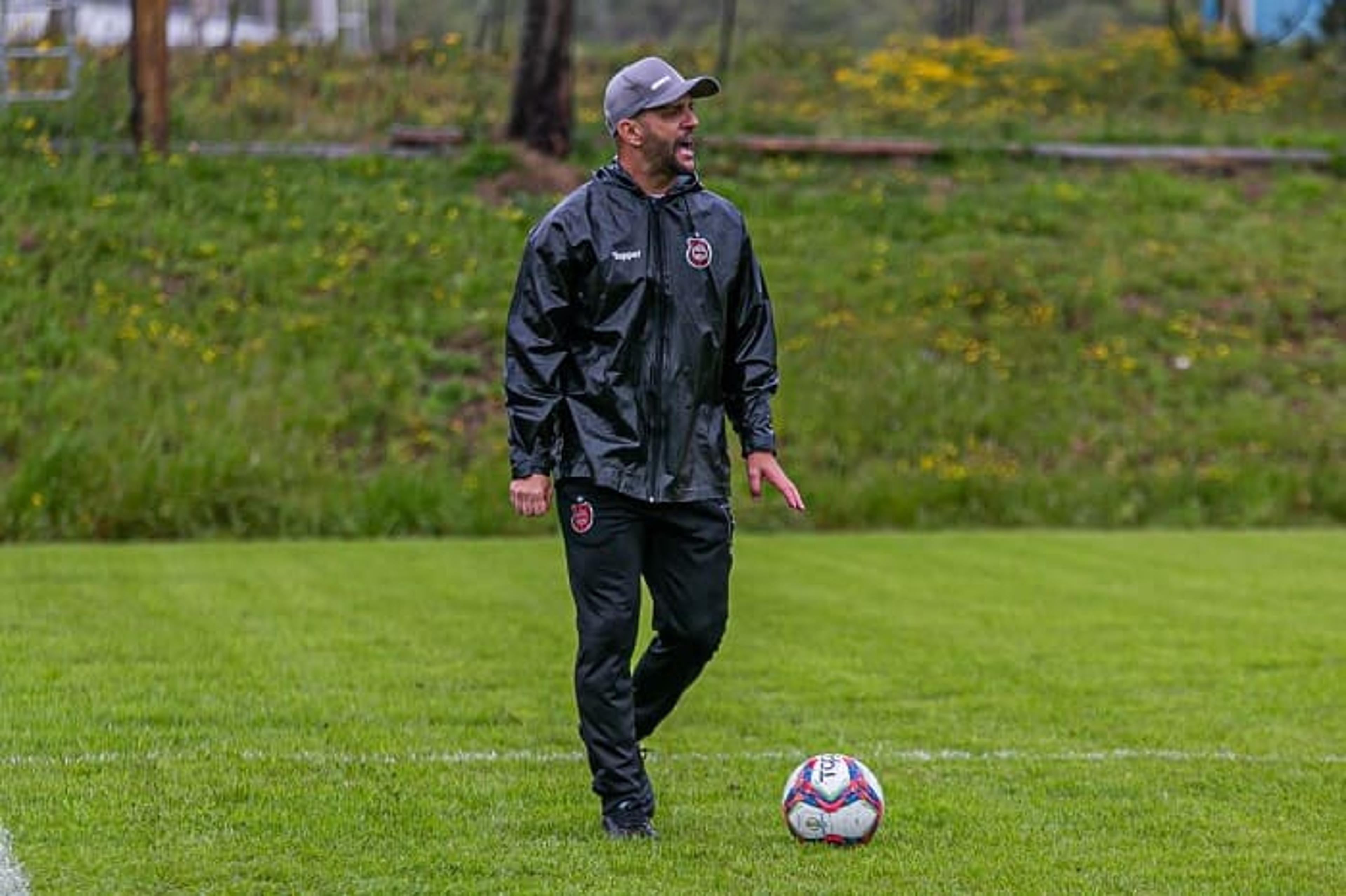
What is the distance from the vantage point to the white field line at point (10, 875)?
616cm

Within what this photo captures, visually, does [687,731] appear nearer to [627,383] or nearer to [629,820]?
[629,820]

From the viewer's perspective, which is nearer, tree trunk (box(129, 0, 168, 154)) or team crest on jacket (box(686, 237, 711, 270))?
team crest on jacket (box(686, 237, 711, 270))

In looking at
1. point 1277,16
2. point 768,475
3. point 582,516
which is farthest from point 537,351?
point 1277,16

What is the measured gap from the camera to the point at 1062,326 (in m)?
24.2

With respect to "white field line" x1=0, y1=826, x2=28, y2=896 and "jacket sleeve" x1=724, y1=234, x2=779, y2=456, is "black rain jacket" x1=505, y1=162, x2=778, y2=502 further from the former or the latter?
"white field line" x1=0, y1=826, x2=28, y2=896

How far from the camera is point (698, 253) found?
7043 millimetres

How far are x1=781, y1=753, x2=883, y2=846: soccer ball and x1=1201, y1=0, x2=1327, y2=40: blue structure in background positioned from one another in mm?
30400

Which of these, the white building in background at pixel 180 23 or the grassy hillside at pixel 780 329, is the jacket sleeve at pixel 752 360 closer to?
the grassy hillside at pixel 780 329

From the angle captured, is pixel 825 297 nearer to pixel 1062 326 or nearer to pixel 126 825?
pixel 1062 326

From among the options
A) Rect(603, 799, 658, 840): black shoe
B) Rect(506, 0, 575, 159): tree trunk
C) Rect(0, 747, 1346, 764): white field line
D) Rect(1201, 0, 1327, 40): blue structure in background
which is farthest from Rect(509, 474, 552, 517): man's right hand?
Rect(1201, 0, 1327, 40): blue structure in background

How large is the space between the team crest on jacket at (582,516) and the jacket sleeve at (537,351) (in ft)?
0.44

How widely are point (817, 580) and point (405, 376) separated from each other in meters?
7.64

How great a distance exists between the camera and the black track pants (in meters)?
7.06

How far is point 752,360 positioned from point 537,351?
70 cm
